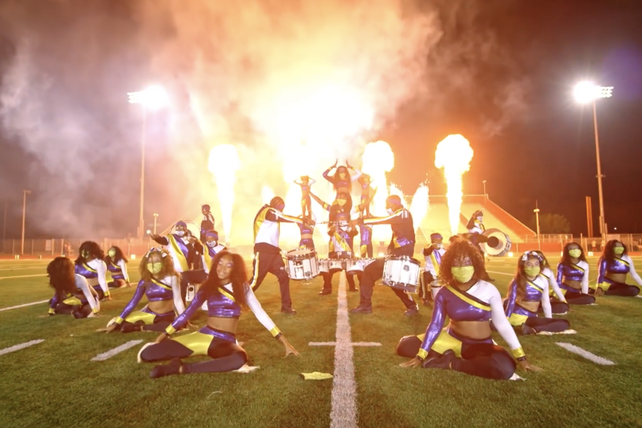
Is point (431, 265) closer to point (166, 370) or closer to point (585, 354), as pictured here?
point (585, 354)

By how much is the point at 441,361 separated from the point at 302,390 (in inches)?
58.7

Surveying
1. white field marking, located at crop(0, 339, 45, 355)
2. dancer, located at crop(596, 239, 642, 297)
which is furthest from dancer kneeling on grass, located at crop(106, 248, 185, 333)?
dancer, located at crop(596, 239, 642, 297)

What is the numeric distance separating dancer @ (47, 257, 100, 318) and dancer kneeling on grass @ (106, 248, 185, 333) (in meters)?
1.85

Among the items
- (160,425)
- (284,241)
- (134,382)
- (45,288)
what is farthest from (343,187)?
(284,241)

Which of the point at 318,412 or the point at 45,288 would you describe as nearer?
the point at 318,412

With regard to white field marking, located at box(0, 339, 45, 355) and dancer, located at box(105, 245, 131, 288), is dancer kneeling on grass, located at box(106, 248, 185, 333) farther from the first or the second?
dancer, located at box(105, 245, 131, 288)

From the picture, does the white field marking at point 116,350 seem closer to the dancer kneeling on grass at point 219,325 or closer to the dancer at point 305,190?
the dancer kneeling on grass at point 219,325

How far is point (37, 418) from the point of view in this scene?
3.09 meters

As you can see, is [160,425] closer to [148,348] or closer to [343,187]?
[148,348]

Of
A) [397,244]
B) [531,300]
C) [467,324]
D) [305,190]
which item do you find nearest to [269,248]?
[397,244]

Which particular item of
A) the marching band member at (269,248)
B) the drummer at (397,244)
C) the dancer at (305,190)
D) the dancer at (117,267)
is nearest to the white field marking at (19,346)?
the marching band member at (269,248)

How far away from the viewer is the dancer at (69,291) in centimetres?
748

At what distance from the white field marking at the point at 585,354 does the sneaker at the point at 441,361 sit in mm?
→ 1858

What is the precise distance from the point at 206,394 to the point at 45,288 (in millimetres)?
11684
